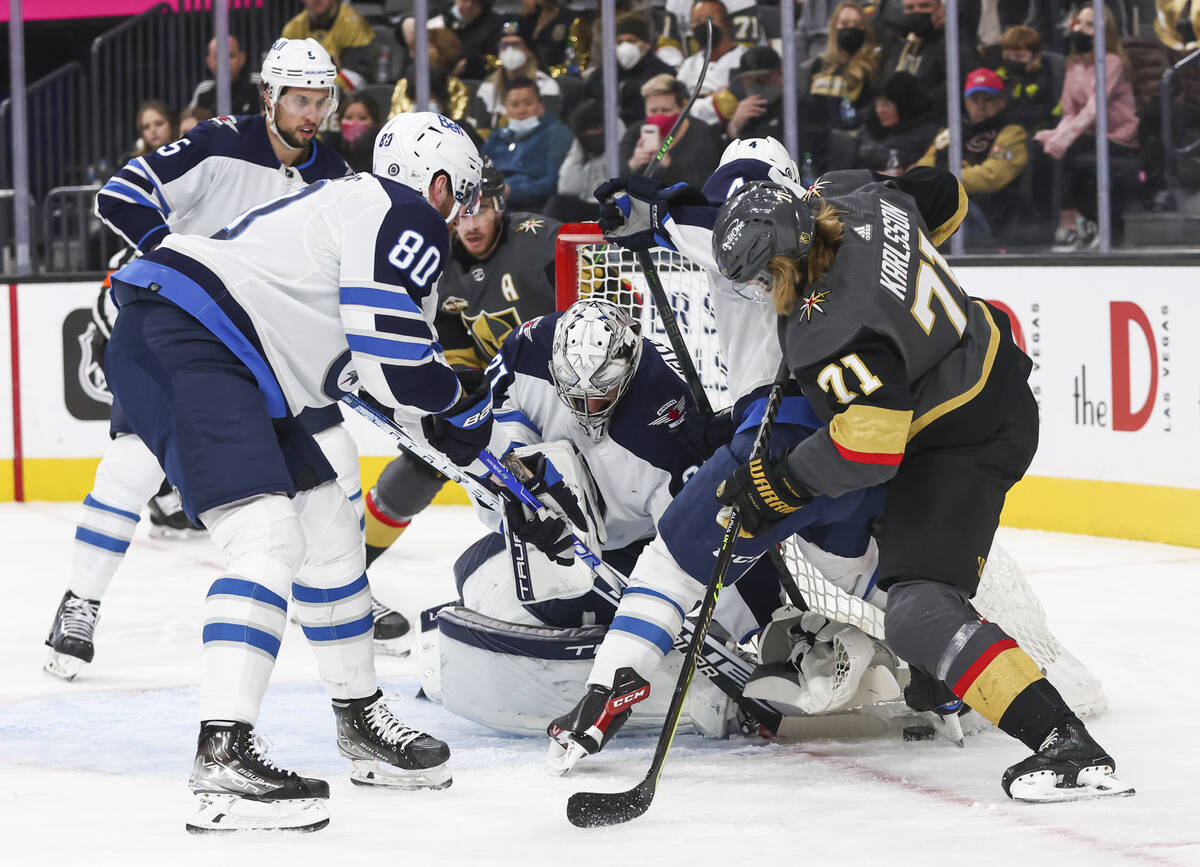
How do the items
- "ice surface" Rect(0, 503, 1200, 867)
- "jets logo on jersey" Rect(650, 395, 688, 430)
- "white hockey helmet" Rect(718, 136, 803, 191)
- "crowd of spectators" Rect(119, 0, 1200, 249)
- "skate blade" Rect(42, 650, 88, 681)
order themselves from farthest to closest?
"crowd of spectators" Rect(119, 0, 1200, 249) → "skate blade" Rect(42, 650, 88, 681) → "white hockey helmet" Rect(718, 136, 803, 191) → "jets logo on jersey" Rect(650, 395, 688, 430) → "ice surface" Rect(0, 503, 1200, 867)

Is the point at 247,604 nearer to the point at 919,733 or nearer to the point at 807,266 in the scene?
the point at 807,266

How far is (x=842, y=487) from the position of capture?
2408 millimetres

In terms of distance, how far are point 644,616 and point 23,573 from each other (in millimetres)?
2667

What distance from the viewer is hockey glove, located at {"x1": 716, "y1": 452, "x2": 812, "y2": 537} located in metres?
2.42

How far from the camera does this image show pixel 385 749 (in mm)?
2572

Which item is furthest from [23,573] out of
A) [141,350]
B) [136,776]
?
[141,350]

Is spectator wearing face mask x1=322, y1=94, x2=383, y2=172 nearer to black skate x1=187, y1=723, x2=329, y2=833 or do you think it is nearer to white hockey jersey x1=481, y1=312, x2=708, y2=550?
white hockey jersey x1=481, y1=312, x2=708, y2=550

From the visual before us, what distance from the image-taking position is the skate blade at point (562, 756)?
2.54 metres

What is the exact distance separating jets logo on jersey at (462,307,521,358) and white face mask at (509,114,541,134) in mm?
1903

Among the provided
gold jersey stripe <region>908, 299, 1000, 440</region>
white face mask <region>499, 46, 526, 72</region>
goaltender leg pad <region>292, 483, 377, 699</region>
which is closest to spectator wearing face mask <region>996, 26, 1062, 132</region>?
white face mask <region>499, 46, 526, 72</region>

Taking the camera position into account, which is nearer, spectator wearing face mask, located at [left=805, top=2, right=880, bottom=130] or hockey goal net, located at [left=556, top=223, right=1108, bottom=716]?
hockey goal net, located at [left=556, top=223, right=1108, bottom=716]

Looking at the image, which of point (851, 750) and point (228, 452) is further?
point (851, 750)

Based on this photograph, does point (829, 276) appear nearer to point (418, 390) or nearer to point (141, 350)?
point (418, 390)

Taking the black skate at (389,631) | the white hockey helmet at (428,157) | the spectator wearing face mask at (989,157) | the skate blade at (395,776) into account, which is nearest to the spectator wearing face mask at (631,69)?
the spectator wearing face mask at (989,157)
